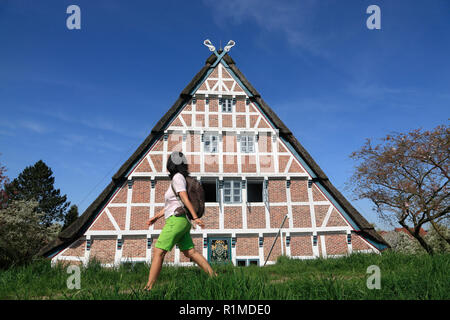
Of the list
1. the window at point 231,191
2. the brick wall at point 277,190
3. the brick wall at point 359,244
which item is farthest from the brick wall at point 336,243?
the window at point 231,191

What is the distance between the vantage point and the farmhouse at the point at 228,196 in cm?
902

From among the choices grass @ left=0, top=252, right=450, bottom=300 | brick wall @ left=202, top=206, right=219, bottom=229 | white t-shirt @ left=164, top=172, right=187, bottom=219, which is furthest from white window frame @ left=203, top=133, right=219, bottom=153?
white t-shirt @ left=164, top=172, right=187, bottom=219

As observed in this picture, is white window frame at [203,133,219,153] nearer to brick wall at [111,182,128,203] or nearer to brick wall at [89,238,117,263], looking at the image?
brick wall at [111,182,128,203]

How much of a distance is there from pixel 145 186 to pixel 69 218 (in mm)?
28045

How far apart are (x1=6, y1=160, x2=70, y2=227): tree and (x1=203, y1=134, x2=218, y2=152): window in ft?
97.6

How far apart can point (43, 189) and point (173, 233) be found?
36278 mm

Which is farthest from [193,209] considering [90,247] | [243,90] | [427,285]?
[243,90]

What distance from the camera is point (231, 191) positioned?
977 centimetres

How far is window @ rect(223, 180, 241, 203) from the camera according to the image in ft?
31.9

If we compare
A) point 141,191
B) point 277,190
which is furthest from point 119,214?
point 277,190

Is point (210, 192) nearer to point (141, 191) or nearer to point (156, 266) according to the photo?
point (141, 191)

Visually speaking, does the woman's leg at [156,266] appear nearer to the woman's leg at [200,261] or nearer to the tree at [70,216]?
the woman's leg at [200,261]

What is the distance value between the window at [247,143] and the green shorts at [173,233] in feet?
23.6

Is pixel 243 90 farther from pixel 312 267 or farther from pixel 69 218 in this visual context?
pixel 69 218
